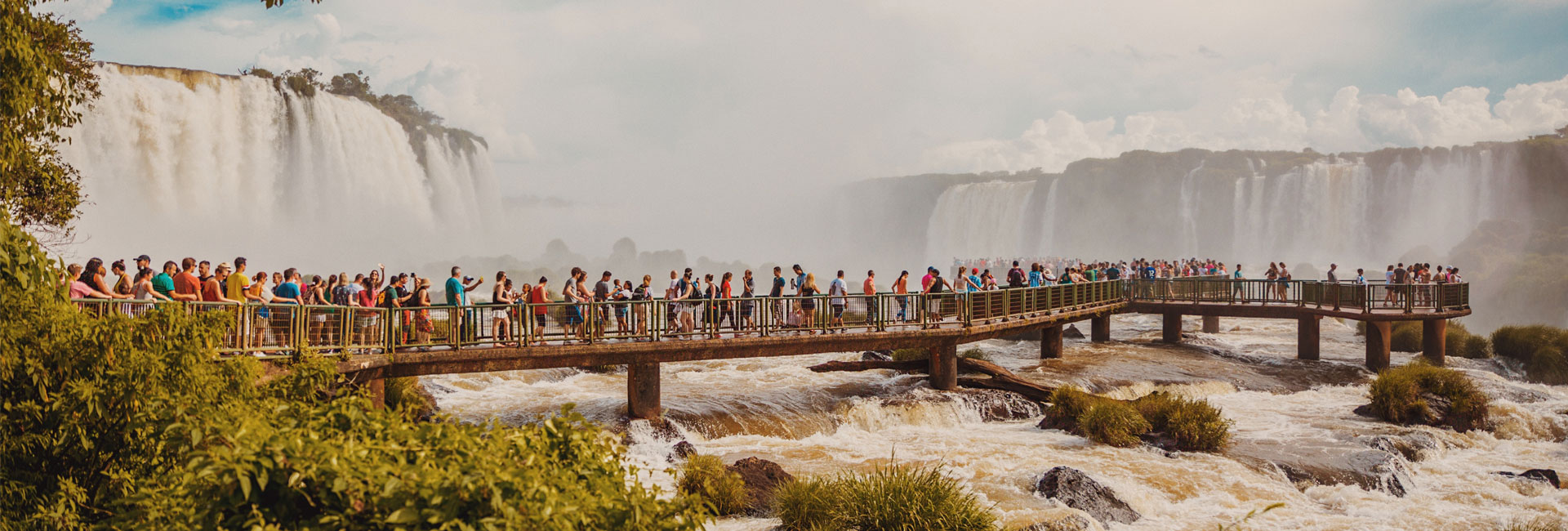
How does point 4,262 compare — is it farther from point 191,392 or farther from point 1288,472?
point 1288,472

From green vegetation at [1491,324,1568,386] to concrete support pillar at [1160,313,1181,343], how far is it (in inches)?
374

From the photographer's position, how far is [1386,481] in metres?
13.3

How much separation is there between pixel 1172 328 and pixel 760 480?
22.6 meters

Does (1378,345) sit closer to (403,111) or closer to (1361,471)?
(1361,471)

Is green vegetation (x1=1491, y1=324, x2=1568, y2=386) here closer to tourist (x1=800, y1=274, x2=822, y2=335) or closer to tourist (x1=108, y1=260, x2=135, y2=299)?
tourist (x1=800, y1=274, x2=822, y2=335)

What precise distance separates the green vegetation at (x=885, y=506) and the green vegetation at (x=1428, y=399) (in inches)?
493

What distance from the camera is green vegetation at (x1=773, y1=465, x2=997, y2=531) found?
9.83m

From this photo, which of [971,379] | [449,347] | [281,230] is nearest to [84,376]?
[449,347]

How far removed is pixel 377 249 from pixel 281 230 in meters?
10.1

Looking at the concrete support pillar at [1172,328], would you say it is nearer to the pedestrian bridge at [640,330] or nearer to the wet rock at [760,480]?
the pedestrian bridge at [640,330]

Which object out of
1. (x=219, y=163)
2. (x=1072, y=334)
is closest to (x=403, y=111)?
(x=219, y=163)

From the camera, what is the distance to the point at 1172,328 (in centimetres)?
3039

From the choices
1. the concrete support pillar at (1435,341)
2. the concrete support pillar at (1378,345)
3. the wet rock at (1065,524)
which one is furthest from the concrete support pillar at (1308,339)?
the wet rock at (1065,524)

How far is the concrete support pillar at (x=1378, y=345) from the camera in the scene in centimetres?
2531
